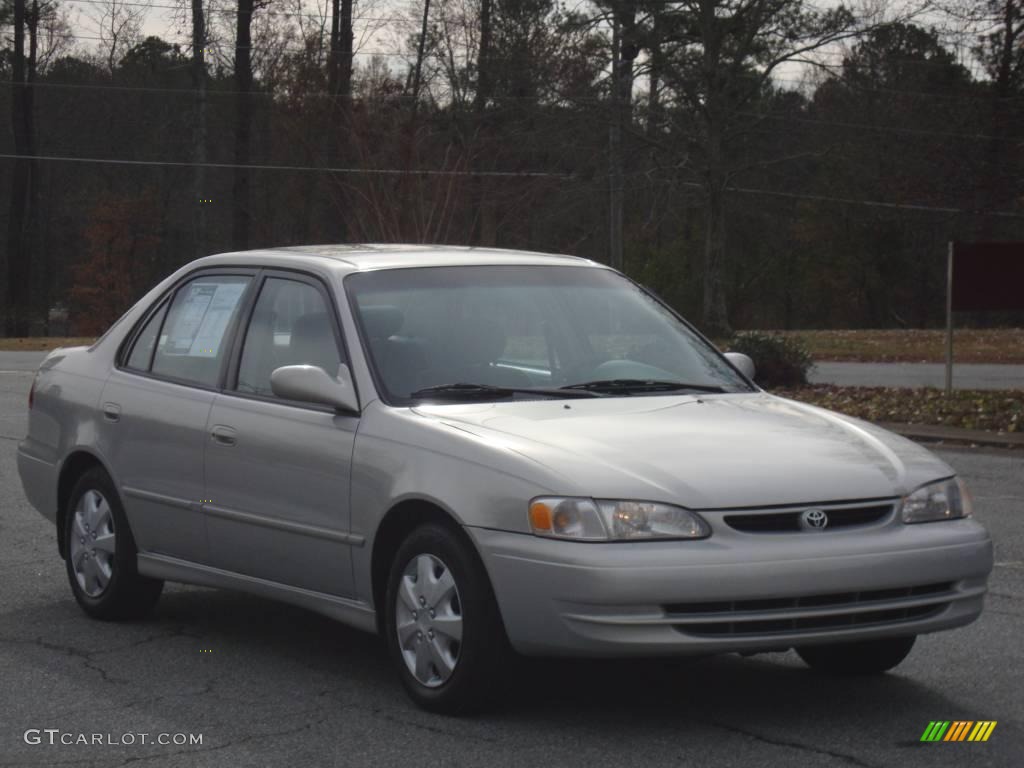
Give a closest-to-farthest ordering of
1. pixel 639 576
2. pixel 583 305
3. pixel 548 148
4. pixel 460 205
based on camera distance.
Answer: pixel 639 576 < pixel 583 305 < pixel 460 205 < pixel 548 148

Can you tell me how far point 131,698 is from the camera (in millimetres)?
6141

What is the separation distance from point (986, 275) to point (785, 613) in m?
16.4

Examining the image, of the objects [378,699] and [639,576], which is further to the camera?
[378,699]

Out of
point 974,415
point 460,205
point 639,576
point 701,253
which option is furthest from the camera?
point 701,253

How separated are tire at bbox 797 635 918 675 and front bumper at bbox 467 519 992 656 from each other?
69 cm

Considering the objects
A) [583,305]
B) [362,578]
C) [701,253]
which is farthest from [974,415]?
[701,253]

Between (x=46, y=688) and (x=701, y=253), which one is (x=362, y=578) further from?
(x=701, y=253)

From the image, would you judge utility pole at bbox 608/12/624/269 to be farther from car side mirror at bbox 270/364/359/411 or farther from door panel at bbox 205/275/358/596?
car side mirror at bbox 270/364/359/411

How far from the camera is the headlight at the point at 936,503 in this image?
5.68 metres

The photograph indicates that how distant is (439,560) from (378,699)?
66 cm

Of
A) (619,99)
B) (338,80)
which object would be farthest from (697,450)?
(338,80)

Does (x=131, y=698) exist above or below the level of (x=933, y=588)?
below

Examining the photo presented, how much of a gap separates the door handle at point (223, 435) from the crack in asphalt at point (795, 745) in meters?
2.22

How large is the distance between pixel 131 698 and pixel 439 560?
1.28 m
